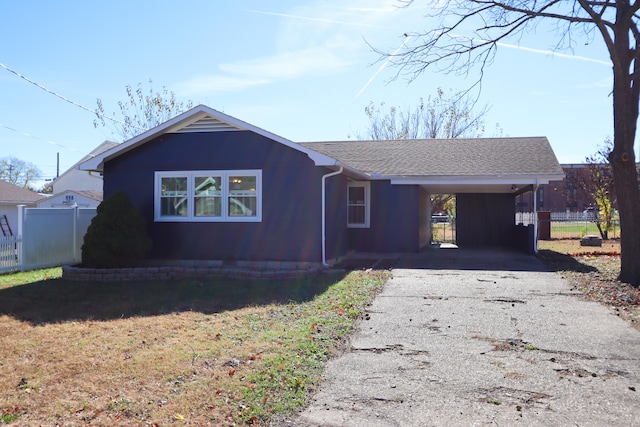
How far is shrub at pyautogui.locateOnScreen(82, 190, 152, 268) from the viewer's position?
12.3 metres

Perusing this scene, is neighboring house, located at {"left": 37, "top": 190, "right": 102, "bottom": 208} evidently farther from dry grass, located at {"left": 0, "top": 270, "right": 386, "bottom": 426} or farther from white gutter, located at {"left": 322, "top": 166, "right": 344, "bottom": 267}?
dry grass, located at {"left": 0, "top": 270, "right": 386, "bottom": 426}

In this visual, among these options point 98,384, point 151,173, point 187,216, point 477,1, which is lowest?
point 98,384

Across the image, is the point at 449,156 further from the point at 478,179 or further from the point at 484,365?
the point at 484,365

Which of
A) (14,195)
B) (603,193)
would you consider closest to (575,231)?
(603,193)

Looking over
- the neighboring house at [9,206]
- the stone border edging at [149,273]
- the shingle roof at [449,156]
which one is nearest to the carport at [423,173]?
the shingle roof at [449,156]

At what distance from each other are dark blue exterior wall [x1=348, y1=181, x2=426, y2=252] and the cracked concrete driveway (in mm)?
7141

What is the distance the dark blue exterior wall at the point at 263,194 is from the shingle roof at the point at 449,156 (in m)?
2.90

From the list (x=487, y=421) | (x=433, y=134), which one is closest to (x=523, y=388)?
(x=487, y=421)

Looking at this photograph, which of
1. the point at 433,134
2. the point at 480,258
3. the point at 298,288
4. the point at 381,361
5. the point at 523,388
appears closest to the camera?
the point at 523,388

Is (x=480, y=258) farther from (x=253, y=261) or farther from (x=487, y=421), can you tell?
(x=487, y=421)

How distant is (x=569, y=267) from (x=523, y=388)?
30.7 feet

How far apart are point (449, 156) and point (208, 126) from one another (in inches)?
339

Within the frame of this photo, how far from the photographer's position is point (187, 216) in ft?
44.5

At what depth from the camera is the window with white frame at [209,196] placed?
521 inches
